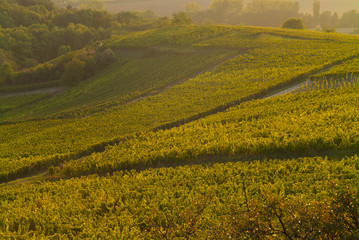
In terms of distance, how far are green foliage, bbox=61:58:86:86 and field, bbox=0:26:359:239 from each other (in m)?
9.99

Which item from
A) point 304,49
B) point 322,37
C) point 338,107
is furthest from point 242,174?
point 322,37

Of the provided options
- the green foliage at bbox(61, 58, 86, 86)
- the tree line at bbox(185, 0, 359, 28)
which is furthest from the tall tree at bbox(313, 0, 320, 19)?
the green foliage at bbox(61, 58, 86, 86)

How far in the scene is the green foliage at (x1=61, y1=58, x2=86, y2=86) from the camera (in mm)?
69500

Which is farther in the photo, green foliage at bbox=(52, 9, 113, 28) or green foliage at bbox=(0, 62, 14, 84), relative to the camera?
green foliage at bbox=(52, 9, 113, 28)

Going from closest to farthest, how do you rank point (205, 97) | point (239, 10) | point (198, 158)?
point (198, 158), point (205, 97), point (239, 10)

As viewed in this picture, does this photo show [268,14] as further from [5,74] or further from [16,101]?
[16,101]

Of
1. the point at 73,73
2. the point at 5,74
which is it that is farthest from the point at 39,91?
the point at 5,74

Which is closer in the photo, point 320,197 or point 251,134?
point 320,197

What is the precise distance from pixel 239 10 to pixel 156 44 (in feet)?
403

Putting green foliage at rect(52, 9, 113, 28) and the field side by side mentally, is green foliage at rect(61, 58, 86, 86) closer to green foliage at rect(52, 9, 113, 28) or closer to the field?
the field

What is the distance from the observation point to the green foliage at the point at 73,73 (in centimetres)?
6950

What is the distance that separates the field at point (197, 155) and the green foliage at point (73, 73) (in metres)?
9.99

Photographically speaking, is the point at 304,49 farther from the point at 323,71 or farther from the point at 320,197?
the point at 320,197

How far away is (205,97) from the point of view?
43438 millimetres
